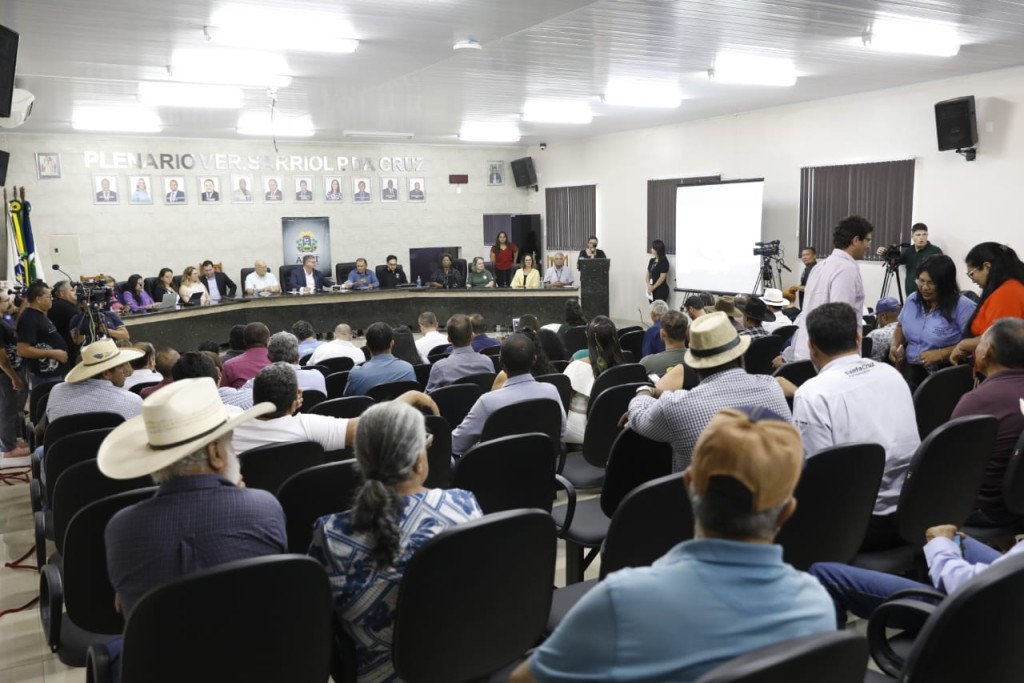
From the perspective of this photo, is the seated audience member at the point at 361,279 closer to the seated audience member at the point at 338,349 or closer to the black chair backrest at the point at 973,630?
the seated audience member at the point at 338,349

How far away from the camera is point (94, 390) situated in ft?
13.2

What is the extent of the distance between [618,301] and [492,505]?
1173 cm

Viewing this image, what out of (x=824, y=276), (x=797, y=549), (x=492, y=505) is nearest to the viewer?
(x=797, y=549)

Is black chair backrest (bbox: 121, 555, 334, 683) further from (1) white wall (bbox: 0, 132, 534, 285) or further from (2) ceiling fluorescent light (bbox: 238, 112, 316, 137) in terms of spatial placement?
(1) white wall (bbox: 0, 132, 534, 285)

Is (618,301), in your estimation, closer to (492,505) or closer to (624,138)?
(624,138)

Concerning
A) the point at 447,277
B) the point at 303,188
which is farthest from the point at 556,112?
the point at 303,188


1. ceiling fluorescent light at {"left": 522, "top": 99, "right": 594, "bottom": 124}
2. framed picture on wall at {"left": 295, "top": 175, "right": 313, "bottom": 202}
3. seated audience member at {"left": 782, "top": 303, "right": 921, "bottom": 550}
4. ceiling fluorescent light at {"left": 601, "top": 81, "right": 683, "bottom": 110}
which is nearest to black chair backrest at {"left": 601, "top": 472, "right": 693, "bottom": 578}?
seated audience member at {"left": 782, "top": 303, "right": 921, "bottom": 550}

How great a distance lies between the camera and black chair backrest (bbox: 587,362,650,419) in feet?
14.4

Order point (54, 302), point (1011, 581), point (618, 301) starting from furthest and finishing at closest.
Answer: point (618, 301)
point (54, 302)
point (1011, 581)

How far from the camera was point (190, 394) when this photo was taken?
2.13m

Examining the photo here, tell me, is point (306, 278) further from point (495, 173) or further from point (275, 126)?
point (495, 173)

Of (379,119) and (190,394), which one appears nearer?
(190,394)

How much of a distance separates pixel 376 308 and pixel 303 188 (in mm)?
3282

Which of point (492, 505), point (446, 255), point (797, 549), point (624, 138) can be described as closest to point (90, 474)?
point (492, 505)
